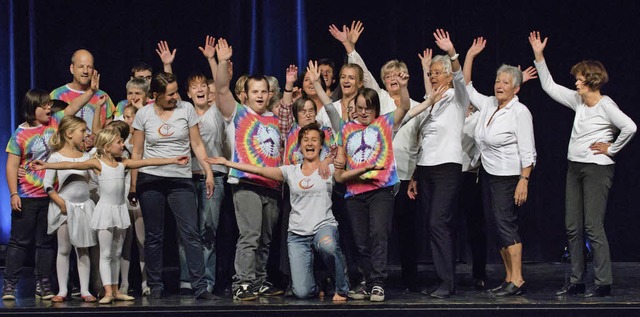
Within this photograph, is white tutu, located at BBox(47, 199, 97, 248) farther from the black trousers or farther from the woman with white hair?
the woman with white hair

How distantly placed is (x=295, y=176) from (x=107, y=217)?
3.33ft

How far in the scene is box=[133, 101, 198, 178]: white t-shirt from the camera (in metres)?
5.57

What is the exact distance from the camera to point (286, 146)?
5809 mm

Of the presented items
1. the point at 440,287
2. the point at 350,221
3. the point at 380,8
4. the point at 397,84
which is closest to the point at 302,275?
the point at 350,221

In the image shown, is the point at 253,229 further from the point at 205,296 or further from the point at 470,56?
the point at 470,56

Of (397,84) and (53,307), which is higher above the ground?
(397,84)

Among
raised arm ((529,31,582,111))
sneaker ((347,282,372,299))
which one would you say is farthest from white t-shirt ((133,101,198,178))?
raised arm ((529,31,582,111))

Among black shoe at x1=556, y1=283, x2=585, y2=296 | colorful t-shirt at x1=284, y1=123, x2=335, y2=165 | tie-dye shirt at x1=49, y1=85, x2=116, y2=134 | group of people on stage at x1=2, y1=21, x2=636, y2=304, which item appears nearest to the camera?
group of people on stage at x1=2, y1=21, x2=636, y2=304

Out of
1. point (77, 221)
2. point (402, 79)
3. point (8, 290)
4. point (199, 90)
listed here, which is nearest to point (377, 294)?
point (402, 79)

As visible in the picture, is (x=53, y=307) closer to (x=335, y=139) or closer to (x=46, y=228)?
(x=46, y=228)

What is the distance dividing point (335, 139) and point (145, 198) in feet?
3.52

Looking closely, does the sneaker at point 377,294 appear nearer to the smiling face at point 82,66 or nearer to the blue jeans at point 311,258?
the blue jeans at point 311,258

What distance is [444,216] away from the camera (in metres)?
5.55

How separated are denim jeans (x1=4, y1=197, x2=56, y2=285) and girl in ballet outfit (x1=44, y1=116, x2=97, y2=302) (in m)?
0.13
